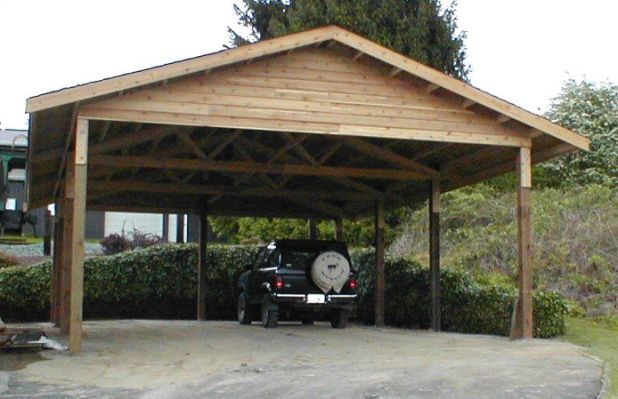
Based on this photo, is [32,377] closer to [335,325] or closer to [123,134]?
[123,134]

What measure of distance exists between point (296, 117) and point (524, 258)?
431 cm

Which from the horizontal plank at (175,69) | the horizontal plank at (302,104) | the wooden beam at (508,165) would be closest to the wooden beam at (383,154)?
the wooden beam at (508,165)

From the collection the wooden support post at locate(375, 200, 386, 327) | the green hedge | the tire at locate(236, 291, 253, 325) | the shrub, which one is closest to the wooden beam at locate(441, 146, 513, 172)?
the green hedge

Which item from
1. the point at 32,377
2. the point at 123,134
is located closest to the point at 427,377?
the point at 32,377

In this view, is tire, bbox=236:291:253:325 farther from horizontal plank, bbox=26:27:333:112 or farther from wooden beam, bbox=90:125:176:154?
horizontal plank, bbox=26:27:333:112

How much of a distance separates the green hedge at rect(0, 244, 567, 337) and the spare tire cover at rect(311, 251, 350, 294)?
239cm

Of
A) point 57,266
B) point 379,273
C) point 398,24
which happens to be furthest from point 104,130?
point 398,24

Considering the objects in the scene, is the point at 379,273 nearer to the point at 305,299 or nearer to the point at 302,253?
the point at 302,253

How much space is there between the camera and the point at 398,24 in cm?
2861

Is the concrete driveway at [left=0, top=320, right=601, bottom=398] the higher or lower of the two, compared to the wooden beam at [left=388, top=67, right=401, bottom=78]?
lower

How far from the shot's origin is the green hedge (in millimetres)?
19797

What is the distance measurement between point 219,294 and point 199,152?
968 cm

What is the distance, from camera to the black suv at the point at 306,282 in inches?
683

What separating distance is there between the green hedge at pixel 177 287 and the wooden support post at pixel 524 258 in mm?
3141
